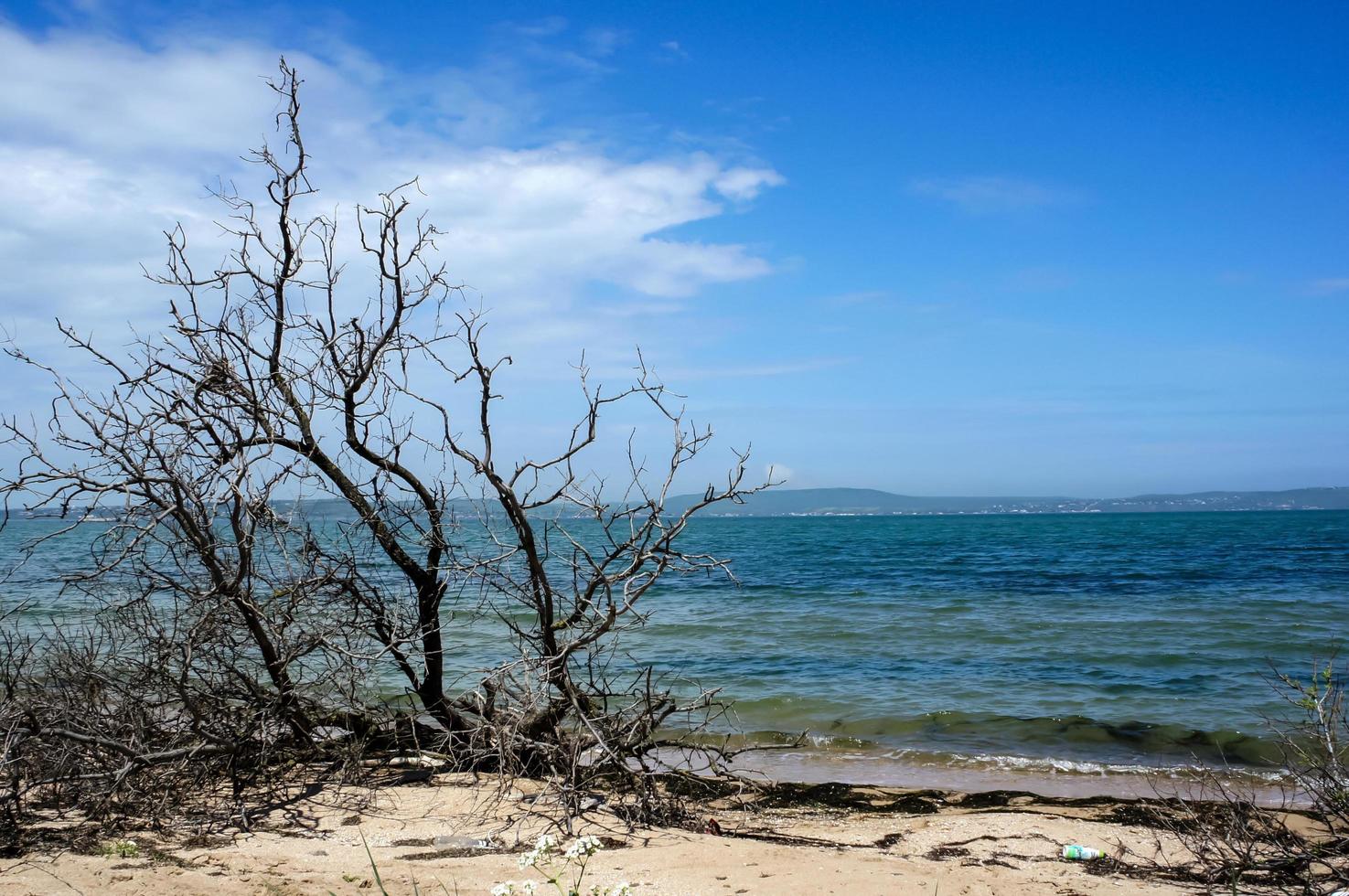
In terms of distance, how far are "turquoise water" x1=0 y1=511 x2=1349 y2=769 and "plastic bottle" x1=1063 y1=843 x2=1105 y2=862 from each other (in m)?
2.33

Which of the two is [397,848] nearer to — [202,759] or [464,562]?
[202,759]

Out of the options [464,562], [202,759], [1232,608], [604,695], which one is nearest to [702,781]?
[604,695]

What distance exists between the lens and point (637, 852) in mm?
5352

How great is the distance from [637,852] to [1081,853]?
2729 mm

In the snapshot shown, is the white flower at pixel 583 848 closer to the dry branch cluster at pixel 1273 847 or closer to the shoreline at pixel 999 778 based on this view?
the dry branch cluster at pixel 1273 847

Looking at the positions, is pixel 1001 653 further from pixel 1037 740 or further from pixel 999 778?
pixel 999 778

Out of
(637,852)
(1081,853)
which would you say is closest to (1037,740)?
(1081,853)

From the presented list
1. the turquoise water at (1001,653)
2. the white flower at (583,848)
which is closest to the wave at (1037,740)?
the turquoise water at (1001,653)

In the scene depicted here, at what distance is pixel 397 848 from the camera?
5465 mm

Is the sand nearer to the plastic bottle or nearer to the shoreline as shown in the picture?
the plastic bottle

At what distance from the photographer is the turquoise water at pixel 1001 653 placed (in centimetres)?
938

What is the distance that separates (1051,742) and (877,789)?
2.45 m

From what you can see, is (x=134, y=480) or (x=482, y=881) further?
(x=134, y=480)

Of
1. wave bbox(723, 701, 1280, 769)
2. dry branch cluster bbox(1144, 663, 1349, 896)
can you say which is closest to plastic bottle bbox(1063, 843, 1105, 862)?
dry branch cluster bbox(1144, 663, 1349, 896)
